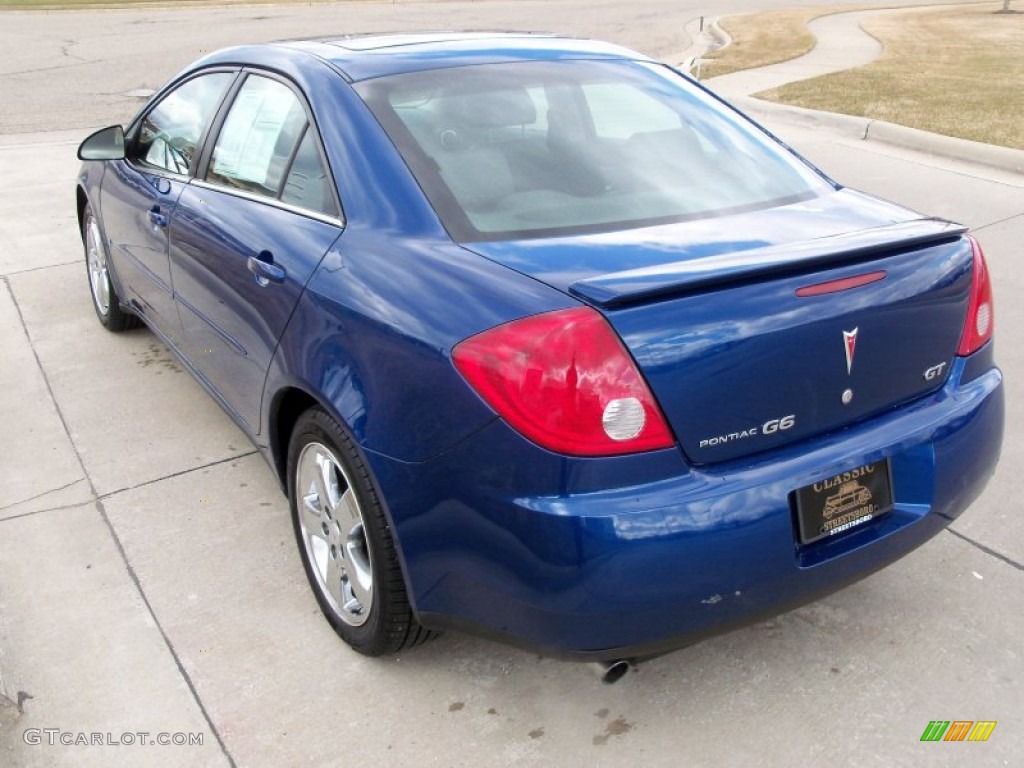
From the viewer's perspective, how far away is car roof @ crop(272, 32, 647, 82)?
3164 mm

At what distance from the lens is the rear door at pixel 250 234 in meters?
2.97

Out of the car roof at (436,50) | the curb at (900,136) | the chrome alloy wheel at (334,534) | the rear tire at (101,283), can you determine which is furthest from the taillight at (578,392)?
the curb at (900,136)

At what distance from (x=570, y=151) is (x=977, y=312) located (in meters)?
1.22

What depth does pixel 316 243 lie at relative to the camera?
2.88 m

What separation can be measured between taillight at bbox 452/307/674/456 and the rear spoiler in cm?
7

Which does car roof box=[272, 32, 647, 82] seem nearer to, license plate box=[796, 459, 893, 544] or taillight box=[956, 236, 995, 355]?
taillight box=[956, 236, 995, 355]

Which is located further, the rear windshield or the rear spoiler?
the rear windshield

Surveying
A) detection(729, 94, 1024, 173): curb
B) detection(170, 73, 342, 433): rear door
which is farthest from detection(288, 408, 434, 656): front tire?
detection(729, 94, 1024, 173): curb

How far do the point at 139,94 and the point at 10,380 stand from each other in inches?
388

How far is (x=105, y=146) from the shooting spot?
4562 millimetres

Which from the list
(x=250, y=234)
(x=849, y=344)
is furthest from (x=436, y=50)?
(x=849, y=344)

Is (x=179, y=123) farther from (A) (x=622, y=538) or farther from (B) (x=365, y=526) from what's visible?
(A) (x=622, y=538)

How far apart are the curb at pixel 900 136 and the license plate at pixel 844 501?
22.2 feet

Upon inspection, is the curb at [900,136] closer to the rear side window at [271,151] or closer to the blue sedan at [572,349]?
the blue sedan at [572,349]
